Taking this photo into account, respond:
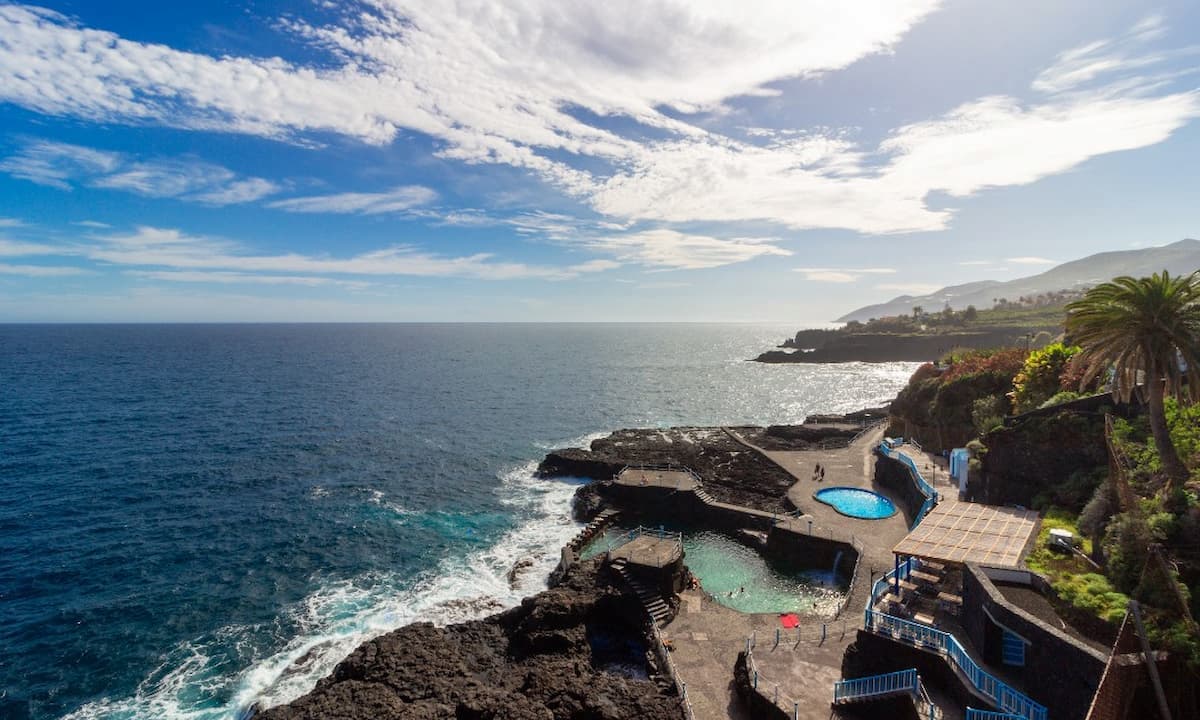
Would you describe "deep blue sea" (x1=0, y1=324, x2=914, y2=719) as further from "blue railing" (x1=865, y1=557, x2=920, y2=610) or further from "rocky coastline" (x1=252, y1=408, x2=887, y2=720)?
"blue railing" (x1=865, y1=557, x2=920, y2=610)

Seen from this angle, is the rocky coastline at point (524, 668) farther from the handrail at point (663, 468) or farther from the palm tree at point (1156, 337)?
the palm tree at point (1156, 337)

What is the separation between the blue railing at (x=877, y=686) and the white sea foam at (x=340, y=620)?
19.3 meters

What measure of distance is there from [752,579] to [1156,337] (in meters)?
23.6

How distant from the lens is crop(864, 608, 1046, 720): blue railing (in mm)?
16469

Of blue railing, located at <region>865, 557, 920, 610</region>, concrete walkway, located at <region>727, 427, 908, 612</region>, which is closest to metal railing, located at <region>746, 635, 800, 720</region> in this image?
blue railing, located at <region>865, 557, 920, 610</region>

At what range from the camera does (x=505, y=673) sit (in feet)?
85.9

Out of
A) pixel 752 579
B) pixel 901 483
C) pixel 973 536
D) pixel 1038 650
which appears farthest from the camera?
pixel 901 483

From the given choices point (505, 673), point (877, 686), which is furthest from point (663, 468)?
point (877, 686)

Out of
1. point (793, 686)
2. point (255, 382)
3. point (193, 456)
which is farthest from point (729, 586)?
point (255, 382)

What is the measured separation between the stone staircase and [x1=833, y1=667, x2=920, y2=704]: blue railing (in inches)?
402

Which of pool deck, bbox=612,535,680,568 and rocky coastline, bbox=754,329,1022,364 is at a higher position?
rocky coastline, bbox=754,329,1022,364

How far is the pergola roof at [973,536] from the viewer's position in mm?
20531

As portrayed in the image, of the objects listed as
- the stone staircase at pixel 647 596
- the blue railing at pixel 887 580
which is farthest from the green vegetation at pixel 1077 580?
the stone staircase at pixel 647 596

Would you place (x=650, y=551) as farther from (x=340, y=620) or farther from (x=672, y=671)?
(x=340, y=620)
